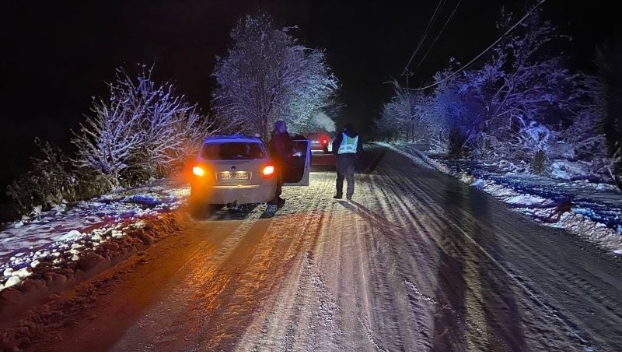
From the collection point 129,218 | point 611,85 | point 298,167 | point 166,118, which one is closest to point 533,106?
point 611,85

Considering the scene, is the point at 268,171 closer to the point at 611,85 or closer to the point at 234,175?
the point at 234,175

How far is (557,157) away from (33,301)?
21108 mm

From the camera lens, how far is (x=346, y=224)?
871cm

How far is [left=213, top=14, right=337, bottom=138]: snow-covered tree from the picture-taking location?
25828 mm

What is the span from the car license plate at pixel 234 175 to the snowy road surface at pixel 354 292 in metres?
1.00

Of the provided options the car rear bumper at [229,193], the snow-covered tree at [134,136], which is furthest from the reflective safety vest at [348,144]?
the snow-covered tree at [134,136]

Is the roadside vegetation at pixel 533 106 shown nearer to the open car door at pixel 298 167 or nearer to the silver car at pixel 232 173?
the open car door at pixel 298 167

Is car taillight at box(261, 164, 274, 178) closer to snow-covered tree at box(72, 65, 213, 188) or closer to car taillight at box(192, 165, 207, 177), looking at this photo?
car taillight at box(192, 165, 207, 177)

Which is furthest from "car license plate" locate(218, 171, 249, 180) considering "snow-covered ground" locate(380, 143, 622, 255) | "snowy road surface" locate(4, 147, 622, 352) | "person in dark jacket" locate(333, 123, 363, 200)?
"snow-covered ground" locate(380, 143, 622, 255)

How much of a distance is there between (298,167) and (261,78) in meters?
14.4

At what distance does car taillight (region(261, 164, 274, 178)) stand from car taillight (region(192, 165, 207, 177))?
1.13 m

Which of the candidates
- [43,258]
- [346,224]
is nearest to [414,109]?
[346,224]

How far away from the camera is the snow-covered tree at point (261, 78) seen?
25828 millimetres

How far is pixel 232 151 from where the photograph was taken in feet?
32.3
